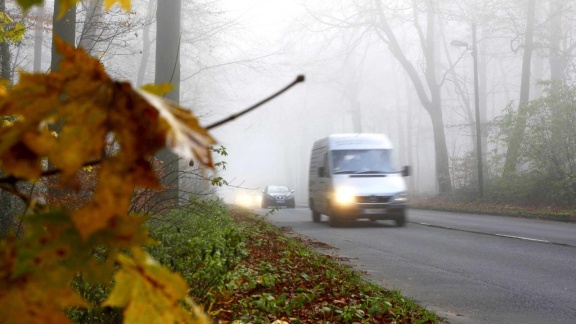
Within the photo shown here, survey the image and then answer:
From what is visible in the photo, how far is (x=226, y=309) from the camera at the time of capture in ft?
14.9

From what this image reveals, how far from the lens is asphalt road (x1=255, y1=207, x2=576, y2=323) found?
19.1ft

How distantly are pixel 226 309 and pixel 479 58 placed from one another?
145ft

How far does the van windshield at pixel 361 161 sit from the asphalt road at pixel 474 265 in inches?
54.7

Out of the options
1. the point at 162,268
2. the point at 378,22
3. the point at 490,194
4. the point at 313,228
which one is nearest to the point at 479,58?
the point at 378,22

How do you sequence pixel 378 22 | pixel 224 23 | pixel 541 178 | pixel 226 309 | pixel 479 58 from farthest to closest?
pixel 479 58
pixel 378 22
pixel 541 178
pixel 224 23
pixel 226 309

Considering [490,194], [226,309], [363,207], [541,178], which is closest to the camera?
[226,309]

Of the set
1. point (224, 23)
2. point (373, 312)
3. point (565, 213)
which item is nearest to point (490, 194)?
point (565, 213)

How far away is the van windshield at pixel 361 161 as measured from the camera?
14.9 m

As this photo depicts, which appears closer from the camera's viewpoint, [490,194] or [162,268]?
[162,268]

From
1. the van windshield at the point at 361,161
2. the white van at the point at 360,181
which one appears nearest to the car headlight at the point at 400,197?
the white van at the point at 360,181

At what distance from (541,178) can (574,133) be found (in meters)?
1.98

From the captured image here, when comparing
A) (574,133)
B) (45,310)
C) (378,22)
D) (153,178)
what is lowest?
(45,310)

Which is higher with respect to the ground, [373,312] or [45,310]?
[45,310]

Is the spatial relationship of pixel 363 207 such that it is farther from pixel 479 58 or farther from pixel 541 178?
pixel 479 58
